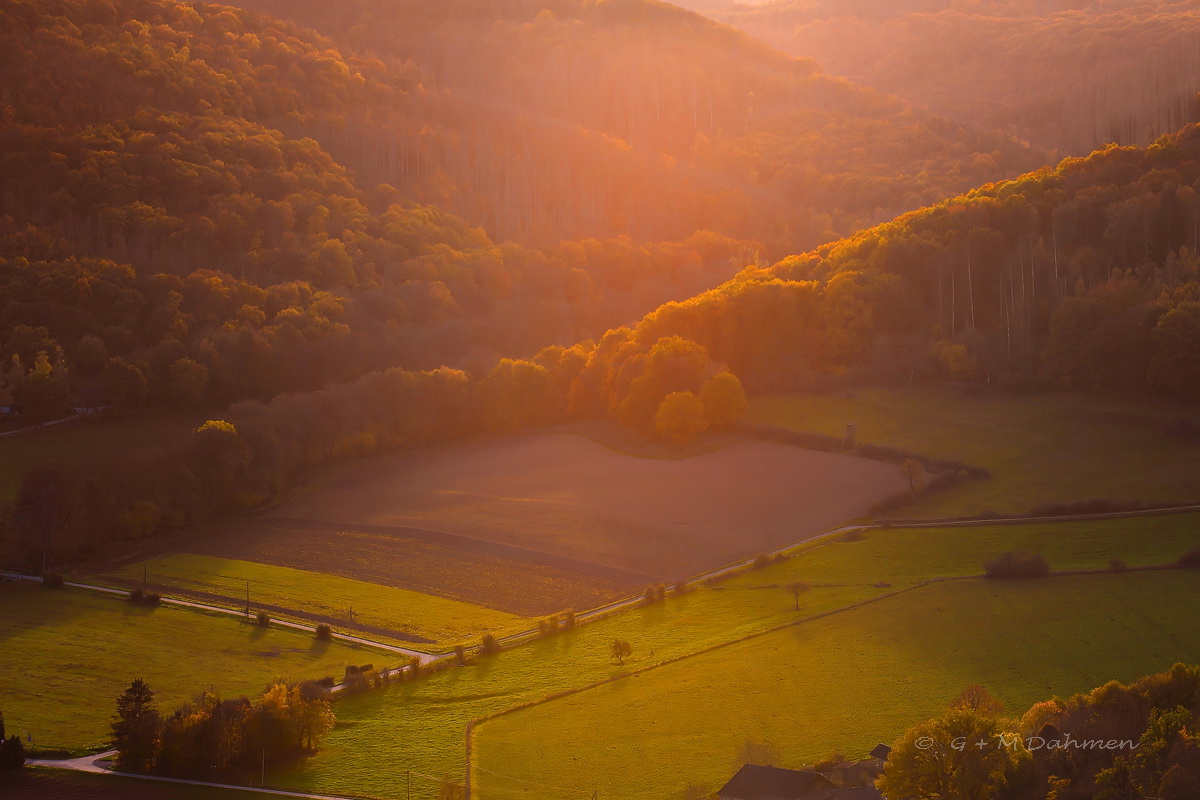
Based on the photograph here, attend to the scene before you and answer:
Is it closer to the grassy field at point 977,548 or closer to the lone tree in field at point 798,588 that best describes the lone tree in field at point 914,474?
the grassy field at point 977,548

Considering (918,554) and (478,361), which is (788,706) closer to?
(918,554)

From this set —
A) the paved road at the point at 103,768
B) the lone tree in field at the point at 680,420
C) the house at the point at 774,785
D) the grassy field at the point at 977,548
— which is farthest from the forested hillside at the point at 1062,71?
the paved road at the point at 103,768

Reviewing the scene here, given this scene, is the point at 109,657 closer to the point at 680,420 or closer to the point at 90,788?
the point at 90,788

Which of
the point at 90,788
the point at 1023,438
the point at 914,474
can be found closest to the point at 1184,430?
the point at 1023,438

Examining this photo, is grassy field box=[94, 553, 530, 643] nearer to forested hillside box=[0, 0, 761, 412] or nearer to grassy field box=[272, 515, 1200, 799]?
grassy field box=[272, 515, 1200, 799]

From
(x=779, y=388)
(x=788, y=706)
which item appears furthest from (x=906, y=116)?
(x=788, y=706)

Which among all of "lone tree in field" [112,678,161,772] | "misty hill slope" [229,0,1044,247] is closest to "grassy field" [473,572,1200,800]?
"lone tree in field" [112,678,161,772]
